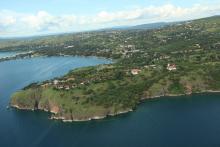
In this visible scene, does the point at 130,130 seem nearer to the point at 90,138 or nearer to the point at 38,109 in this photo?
the point at 90,138

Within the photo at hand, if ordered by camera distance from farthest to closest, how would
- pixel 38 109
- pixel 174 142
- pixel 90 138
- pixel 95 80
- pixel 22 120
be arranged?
pixel 95 80 → pixel 38 109 → pixel 22 120 → pixel 90 138 → pixel 174 142

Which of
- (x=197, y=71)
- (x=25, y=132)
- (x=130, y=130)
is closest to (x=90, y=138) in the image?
(x=130, y=130)

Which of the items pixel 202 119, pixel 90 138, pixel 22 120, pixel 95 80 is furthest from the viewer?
pixel 95 80

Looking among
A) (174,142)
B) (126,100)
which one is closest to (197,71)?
(126,100)

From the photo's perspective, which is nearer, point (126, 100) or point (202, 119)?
point (202, 119)

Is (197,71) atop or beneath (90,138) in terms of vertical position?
atop

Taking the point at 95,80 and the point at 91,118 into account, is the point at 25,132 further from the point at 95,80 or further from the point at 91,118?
the point at 95,80
